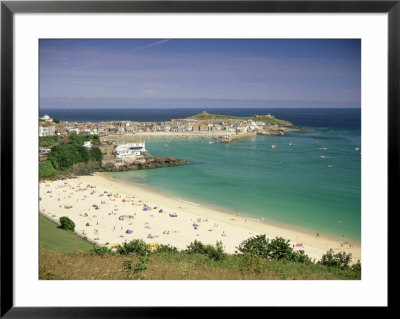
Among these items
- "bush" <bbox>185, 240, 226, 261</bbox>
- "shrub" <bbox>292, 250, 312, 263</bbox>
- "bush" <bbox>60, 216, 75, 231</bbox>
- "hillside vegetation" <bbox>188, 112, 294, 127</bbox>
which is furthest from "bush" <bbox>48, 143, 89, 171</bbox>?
"shrub" <bbox>292, 250, 312, 263</bbox>

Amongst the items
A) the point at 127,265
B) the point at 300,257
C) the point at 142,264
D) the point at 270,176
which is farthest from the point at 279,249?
the point at 127,265

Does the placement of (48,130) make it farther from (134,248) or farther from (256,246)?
(256,246)

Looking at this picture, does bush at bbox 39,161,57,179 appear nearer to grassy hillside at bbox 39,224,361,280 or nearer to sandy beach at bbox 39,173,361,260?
sandy beach at bbox 39,173,361,260

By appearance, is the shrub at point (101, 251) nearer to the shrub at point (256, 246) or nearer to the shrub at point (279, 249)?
the shrub at point (256, 246)

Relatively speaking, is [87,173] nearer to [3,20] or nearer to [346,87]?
[3,20]

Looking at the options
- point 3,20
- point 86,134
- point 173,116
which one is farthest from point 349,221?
point 3,20

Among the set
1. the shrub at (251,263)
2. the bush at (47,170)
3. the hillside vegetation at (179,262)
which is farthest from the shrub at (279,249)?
the bush at (47,170)
